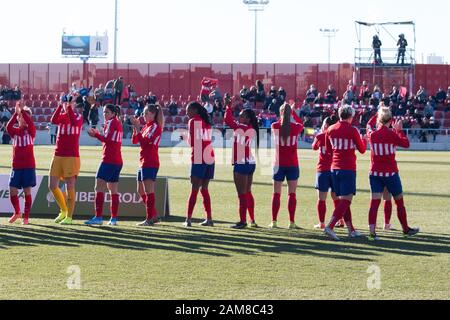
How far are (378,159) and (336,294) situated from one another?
4.31m

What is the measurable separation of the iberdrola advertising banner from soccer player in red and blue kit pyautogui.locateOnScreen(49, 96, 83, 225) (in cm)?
114

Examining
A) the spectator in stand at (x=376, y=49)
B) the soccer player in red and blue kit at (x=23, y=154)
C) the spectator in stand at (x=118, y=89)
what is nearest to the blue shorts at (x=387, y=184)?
the soccer player in red and blue kit at (x=23, y=154)

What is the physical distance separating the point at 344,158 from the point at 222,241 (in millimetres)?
2004

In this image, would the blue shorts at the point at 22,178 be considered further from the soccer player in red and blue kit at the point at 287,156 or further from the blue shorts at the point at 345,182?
the blue shorts at the point at 345,182

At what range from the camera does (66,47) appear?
112 m

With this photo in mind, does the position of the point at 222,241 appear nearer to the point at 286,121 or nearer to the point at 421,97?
the point at 286,121

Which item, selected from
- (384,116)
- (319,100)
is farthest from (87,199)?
(319,100)

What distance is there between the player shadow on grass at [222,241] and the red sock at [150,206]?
0.96 feet

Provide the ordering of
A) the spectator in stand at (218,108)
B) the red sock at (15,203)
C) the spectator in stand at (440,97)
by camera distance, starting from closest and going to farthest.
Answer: the red sock at (15,203) → the spectator in stand at (218,108) → the spectator in stand at (440,97)

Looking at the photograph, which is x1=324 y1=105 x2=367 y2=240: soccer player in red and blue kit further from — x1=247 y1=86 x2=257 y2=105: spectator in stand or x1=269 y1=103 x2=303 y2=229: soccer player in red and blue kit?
x1=247 y1=86 x2=257 y2=105: spectator in stand

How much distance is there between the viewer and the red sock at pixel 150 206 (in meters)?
14.7

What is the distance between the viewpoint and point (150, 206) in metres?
14.8

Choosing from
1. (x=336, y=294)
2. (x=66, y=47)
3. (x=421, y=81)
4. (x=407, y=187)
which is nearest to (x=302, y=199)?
(x=407, y=187)
